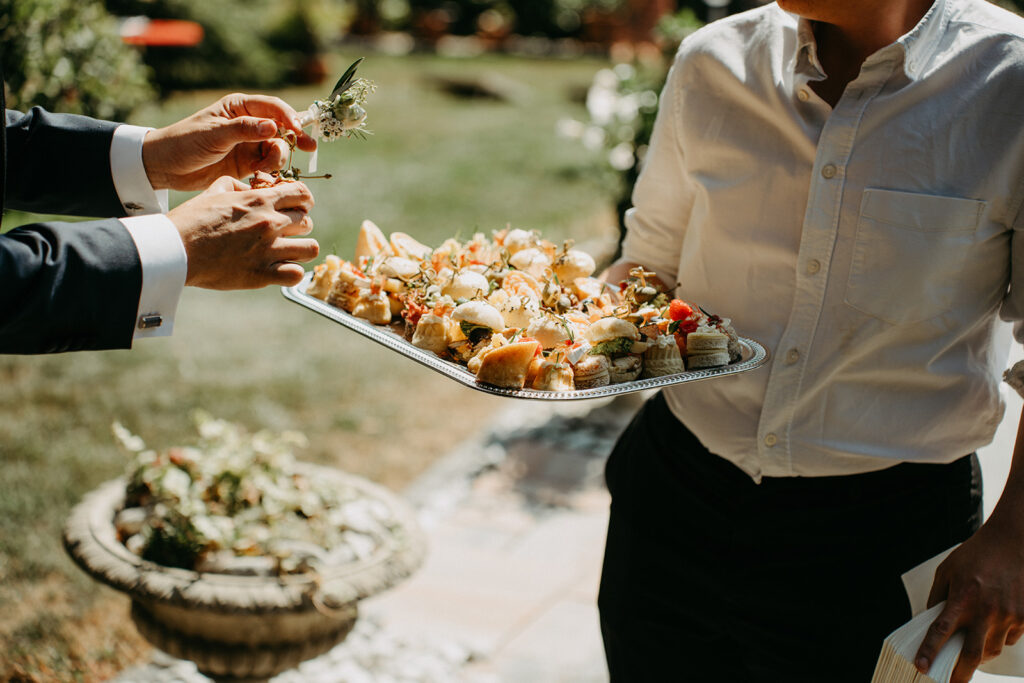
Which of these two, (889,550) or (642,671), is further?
(642,671)

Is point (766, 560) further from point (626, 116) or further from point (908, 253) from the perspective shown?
point (626, 116)

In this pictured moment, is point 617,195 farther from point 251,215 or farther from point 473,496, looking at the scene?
point 251,215

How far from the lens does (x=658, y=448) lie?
192cm

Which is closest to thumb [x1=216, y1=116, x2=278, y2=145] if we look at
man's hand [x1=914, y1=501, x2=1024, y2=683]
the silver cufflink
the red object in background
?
the silver cufflink

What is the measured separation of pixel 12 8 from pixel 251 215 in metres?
A: 2.03

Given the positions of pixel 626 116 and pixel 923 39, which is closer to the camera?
pixel 923 39

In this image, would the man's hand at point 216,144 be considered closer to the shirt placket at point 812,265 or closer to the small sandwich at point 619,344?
the small sandwich at point 619,344

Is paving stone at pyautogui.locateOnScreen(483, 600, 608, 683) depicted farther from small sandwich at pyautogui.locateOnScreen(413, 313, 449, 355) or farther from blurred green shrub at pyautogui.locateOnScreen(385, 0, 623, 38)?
blurred green shrub at pyautogui.locateOnScreen(385, 0, 623, 38)

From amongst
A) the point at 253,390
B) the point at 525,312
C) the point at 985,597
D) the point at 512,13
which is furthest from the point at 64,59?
the point at 512,13

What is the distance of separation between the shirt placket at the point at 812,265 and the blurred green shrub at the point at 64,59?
253 cm

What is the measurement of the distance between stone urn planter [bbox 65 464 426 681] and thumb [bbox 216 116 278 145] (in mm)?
1194

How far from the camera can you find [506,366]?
4.92 ft

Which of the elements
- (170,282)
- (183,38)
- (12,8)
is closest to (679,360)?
(170,282)

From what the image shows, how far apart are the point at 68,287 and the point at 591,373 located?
0.81m
